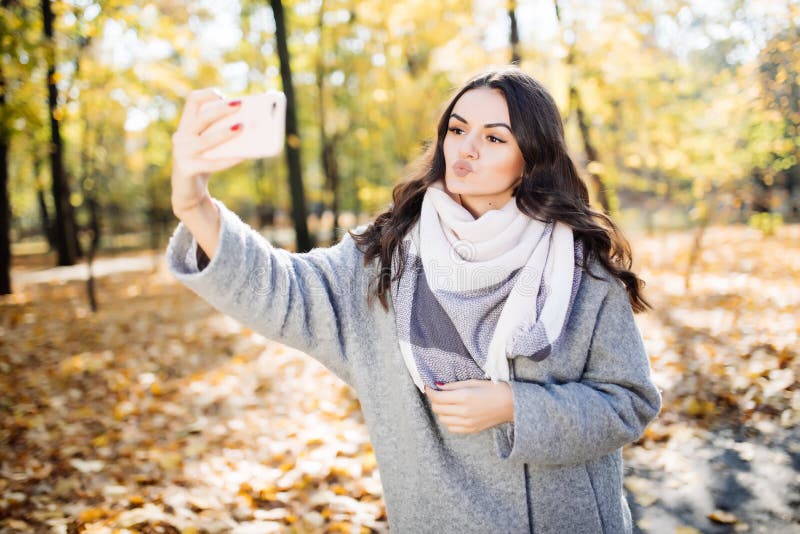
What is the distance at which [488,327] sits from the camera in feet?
5.09

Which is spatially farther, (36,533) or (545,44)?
(545,44)

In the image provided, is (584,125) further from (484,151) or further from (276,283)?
(276,283)

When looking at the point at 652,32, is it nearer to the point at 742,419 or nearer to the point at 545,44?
the point at 545,44

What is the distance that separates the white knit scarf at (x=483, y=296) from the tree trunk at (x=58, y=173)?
21.8ft

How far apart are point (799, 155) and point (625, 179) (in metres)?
9.77

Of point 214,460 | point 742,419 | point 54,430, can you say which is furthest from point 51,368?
point 742,419

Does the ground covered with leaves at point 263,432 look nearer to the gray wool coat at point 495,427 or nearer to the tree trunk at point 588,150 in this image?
the gray wool coat at point 495,427

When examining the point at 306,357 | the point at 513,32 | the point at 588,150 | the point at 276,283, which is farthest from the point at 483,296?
the point at 513,32

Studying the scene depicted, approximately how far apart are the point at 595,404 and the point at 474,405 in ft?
1.13

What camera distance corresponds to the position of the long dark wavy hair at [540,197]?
1625mm

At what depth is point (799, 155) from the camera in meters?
4.36

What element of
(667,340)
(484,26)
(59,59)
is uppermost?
(484,26)

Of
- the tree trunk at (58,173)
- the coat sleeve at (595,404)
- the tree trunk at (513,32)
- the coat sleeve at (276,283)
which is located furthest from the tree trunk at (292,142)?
the coat sleeve at (595,404)

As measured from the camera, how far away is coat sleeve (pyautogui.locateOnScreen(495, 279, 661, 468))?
4.63 feet
